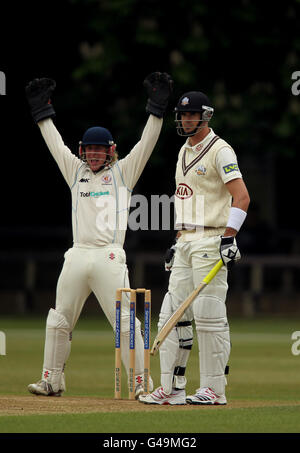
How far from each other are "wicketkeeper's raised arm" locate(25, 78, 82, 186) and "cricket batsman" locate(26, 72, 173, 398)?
40mm

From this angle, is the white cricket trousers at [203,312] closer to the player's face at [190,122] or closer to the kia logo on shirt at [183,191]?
the kia logo on shirt at [183,191]

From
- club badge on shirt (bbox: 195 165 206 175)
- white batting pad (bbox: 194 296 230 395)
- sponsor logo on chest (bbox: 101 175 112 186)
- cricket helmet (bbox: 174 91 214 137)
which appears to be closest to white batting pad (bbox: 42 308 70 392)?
sponsor logo on chest (bbox: 101 175 112 186)

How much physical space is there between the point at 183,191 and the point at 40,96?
1910 mm

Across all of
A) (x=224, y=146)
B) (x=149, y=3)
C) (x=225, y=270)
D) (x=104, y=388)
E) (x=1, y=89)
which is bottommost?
(x=104, y=388)

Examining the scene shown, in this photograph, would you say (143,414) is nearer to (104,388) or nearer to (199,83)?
(104,388)

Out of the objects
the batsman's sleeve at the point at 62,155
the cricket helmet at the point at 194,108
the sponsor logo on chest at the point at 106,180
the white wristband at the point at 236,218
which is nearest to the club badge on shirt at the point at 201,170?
the cricket helmet at the point at 194,108

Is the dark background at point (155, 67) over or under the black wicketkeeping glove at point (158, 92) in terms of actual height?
over

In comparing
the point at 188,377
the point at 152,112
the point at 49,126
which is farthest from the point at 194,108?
the point at 188,377

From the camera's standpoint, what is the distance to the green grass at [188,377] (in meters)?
8.43

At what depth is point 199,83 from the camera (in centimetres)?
2208

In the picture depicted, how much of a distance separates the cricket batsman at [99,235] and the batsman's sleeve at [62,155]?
18mm

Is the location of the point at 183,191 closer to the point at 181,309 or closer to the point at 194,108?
the point at 194,108

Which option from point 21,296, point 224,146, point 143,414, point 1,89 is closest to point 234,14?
point 1,89

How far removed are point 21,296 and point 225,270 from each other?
14.5 meters
